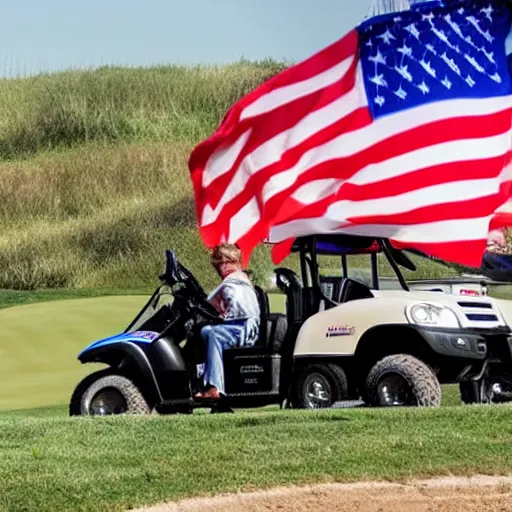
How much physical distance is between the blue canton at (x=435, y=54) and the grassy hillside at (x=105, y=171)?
1593 cm

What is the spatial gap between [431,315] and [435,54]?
15.0 ft

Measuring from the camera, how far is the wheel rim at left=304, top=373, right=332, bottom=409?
9836 mm

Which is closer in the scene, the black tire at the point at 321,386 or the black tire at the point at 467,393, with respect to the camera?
the black tire at the point at 321,386

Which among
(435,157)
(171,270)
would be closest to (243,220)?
(435,157)

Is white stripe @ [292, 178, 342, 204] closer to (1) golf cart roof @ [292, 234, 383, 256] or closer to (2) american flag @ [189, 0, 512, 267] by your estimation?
(2) american flag @ [189, 0, 512, 267]

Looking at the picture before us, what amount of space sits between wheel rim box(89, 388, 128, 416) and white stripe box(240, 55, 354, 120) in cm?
341

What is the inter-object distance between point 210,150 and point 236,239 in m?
0.93

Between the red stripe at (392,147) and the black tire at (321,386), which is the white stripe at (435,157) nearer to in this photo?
the red stripe at (392,147)

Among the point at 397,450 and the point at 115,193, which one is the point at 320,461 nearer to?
the point at 397,450

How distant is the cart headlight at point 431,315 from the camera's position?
939cm

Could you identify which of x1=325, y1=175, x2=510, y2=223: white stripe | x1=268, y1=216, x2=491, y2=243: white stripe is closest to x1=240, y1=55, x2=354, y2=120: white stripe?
x1=325, y1=175, x2=510, y2=223: white stripe

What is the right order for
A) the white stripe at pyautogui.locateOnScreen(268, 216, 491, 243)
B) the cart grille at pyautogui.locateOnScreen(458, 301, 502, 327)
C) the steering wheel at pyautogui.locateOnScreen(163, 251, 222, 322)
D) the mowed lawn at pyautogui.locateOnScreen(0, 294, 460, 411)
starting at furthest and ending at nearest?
1. the mowed lawn at pyautogui.locateOnScreen(0, 294, 460, 411)
2. the white stripe at pyautogui.locateOnScreen(268, 216, 491, 243)
3. the steering wheel at pyautogui.locateOnScreen(163, 251, 222, 322)
4. the cart grille at pyautogui.locateOnScreen(458, 301, 502, 327)

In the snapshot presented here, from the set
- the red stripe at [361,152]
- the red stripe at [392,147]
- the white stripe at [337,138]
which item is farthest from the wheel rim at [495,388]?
the white stripe at [337,138]

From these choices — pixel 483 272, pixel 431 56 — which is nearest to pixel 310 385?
pixel 431 56
